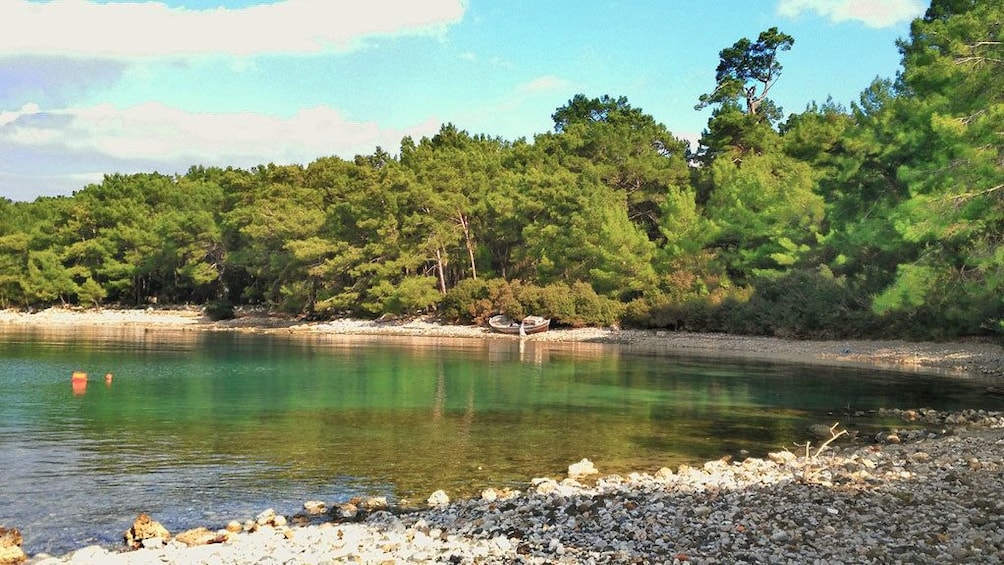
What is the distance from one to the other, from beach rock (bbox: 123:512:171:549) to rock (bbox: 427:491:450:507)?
3.20m

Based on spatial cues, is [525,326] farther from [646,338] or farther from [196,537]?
[196,537]

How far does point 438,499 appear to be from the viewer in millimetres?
10703

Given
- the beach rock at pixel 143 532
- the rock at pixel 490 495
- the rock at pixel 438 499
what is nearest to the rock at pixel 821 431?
the rock at pixel 490 495

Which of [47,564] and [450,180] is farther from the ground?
[450,180]

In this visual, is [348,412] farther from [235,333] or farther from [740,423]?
[235,333]

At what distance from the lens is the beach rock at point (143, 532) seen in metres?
8.82

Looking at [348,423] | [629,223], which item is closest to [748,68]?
[629,223]

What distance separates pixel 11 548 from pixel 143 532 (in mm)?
1228

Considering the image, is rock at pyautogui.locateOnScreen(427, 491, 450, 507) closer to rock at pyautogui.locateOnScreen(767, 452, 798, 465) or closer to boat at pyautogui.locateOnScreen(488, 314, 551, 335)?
rock at pyautogui.locateOnScreen(767, 452, 798, 465)

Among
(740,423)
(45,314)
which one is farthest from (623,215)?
(45,314)

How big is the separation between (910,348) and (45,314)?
70785mm

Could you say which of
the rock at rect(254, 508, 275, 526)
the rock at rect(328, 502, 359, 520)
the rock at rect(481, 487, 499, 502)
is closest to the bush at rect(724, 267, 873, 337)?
the rock at rect(481, 487, 499, 502)

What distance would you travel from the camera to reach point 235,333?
5588cm

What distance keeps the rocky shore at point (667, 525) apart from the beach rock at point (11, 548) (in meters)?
0.31
